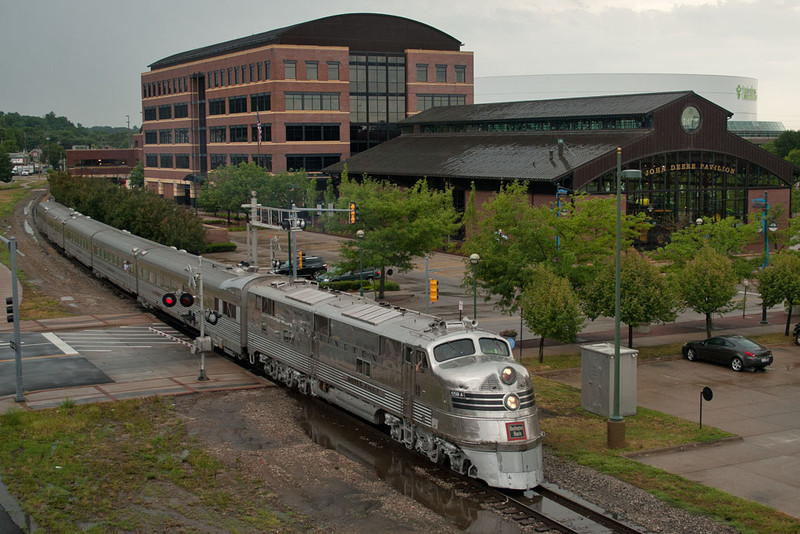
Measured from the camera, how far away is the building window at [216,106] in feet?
376

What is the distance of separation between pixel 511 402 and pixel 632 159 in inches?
2040

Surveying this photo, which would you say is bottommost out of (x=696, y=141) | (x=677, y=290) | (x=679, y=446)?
(x=679, y=446)

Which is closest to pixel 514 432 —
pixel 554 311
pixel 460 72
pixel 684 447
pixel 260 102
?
pixel 684 447

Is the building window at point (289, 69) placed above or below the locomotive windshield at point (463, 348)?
above

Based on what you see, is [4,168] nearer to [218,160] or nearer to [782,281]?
[218,160]

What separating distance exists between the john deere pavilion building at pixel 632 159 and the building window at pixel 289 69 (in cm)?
2462

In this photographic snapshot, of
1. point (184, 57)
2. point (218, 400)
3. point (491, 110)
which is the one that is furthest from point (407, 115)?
point (218, 400)

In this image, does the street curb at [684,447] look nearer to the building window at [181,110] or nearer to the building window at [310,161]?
the building window at [310,161]

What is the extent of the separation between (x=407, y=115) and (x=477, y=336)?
297 ft

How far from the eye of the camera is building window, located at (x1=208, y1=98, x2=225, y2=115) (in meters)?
114

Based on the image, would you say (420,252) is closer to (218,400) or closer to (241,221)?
(218,400)

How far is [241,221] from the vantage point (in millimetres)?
107000

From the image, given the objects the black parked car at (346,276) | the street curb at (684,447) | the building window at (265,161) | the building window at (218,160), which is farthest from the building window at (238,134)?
the street curb at (684,447)

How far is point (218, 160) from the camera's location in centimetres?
11725
